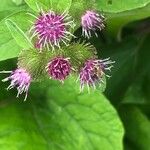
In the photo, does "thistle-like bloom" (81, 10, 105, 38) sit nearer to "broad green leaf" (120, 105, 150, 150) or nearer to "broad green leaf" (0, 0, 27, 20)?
"broad green leaf" (0, 0, 27, 20)

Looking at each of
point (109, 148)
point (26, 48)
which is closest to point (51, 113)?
point (109, 148)

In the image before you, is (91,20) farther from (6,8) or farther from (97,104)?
(97,104)

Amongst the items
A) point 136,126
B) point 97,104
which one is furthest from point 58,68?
point 136,126

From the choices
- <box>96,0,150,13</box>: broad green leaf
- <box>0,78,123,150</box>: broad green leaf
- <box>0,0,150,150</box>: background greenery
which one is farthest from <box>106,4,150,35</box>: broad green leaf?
<box>0,78,123,150</box>: broad green leaf

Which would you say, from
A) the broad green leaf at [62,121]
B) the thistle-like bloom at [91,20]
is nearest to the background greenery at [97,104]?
the broad green leaf at [62,121]

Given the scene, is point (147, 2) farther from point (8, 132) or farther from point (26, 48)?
point (8, 132)

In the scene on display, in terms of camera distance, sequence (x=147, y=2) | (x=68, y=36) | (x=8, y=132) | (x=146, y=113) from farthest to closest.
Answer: (x=146, y=113) < (x=8, y=132) < (x=147, y=2) < (x=68, y=36)
